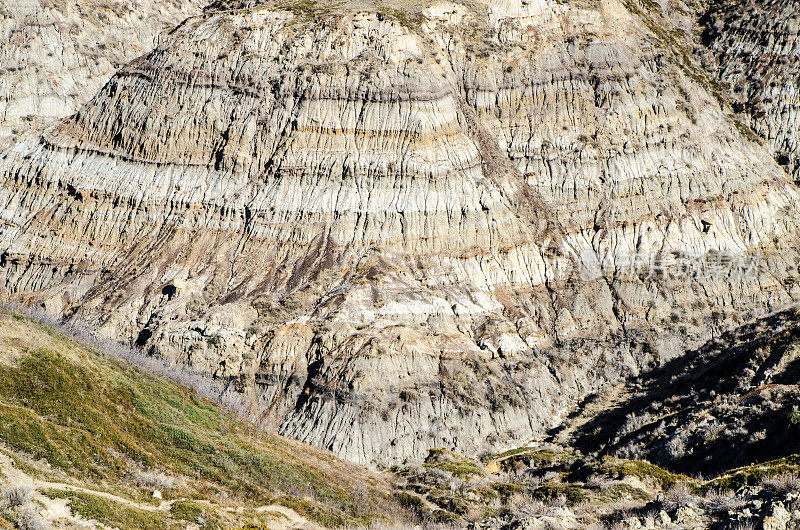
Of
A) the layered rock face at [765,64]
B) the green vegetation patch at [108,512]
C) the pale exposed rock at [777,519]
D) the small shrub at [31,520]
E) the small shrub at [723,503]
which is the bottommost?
the green vegetation patch at [108,512]

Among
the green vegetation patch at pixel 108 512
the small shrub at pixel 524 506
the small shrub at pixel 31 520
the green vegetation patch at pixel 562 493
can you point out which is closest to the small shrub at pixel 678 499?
the green vegetation patch at pixel 562 493

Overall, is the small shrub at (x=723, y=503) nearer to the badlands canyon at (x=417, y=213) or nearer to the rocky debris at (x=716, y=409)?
the rocky debris at (x=716, y=409)

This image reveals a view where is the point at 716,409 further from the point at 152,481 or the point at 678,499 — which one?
the point at 152,481

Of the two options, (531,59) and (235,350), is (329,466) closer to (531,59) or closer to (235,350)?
(235,350)

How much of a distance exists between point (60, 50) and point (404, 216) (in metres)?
48.8

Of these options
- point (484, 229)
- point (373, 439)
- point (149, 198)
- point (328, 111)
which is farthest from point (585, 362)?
point (149, 198)

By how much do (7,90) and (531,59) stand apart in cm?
5912

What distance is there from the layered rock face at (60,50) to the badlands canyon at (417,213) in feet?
1.09

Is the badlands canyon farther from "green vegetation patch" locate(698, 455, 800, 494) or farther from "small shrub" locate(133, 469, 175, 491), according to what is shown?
"small shrub" locate(133, 469, 175, 491)

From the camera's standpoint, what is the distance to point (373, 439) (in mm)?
61469

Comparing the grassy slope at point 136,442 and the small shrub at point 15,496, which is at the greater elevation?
the small shrub at point 15,496

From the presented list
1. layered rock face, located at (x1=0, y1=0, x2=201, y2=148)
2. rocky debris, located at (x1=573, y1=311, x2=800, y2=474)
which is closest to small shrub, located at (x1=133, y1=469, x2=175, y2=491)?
rocky debris, located at (x1=573, y1=311, x2=800, y2=474)

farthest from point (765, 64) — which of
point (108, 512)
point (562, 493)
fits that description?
point (108, 512)

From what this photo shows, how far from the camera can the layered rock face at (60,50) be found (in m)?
88.6
